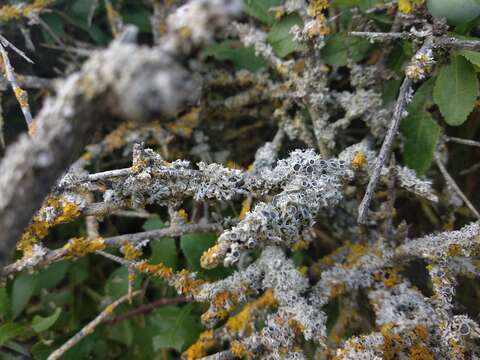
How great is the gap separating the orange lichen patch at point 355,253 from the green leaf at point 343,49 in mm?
357

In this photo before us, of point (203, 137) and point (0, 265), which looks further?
point (203, 137)

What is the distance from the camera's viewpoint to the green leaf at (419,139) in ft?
3.13

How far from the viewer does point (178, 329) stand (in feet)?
3.36

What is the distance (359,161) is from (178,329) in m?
0.48

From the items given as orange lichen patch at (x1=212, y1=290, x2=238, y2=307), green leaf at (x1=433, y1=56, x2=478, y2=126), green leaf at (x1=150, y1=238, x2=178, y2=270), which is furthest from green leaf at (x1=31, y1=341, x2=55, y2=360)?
green leaf at (x1=433, y1=56, x2=478, y2=126)

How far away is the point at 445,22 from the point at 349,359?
546mm

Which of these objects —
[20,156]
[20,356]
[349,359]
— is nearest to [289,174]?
[349,359]

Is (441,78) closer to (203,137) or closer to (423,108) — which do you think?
(423,108)

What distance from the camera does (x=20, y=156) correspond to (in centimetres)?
42

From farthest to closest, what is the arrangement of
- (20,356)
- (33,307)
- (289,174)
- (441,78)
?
(33,307), (20,356), (441,78), (289,174)

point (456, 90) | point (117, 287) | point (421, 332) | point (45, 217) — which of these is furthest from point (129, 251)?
point (456, 90)

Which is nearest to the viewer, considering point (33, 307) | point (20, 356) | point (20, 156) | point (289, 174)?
point (20, 156)

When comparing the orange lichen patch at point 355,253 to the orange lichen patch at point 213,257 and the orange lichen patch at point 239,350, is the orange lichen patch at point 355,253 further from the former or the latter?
the orange lichen patch at point 213,257

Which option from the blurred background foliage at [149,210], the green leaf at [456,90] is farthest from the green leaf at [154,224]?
the green leaf at [456,90]
